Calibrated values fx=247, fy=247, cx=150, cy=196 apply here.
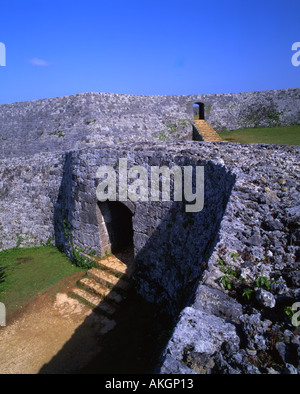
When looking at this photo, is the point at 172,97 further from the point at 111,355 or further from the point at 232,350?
the point at 232,350

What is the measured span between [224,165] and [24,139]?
1779cm

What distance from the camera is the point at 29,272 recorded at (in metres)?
9.32

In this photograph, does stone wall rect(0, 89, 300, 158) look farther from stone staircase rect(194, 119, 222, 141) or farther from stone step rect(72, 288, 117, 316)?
stone step rect(72, 288, 117, 316)

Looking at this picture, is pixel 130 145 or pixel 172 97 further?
pixel 172 97

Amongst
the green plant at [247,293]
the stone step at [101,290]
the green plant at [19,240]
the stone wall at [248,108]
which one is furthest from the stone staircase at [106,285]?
the stone wall at [248,108]

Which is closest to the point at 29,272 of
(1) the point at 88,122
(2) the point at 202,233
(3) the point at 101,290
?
(3) the point at 101,290

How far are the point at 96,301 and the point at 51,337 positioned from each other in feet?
4.74

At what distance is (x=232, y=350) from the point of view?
189 cm

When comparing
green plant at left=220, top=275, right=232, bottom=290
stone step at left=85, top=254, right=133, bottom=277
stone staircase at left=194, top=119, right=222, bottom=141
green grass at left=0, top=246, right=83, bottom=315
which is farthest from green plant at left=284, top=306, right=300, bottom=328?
stone staircase at left=194, top=119, right=222, bottom=141

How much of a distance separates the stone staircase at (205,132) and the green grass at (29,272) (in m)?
11.6

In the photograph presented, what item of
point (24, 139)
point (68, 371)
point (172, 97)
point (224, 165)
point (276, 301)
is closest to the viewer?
point (276, 301)

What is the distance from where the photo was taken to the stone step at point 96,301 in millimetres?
6902

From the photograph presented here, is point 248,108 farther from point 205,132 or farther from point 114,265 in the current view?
point 114,265
